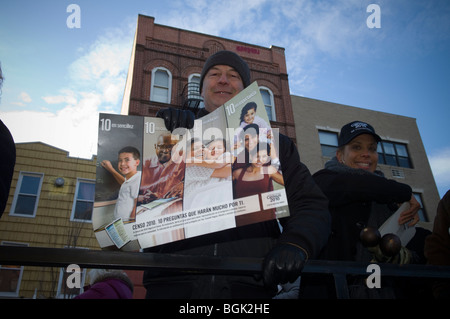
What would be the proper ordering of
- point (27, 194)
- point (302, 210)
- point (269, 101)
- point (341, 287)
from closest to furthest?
point (341, 287) → point (302, 210) → point (27, 194) → point (269, 101)

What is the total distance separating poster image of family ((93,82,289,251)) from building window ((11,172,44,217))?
12.7 meters

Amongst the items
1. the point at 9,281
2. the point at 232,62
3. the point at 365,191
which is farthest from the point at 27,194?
the point at 365,191

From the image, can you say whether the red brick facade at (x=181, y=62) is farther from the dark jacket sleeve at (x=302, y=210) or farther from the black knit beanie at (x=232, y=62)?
the dark jacket sleeve at (x=302, y=210)

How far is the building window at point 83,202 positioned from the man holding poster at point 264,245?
39.3 feet

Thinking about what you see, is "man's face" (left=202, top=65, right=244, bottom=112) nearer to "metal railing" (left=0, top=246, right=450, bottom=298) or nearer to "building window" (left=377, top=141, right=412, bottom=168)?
"metal railing" (left=0, top=246, right=450, bottom=298)

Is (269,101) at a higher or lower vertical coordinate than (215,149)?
higher

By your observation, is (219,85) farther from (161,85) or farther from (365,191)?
(161,85)

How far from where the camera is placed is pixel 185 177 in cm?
161

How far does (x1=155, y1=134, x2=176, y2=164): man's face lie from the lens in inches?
66.1

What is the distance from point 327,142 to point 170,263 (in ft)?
52.5

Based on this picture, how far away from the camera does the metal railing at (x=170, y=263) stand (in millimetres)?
1188

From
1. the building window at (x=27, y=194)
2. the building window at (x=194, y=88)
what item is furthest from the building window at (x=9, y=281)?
the building window at (x=194, y=88)
